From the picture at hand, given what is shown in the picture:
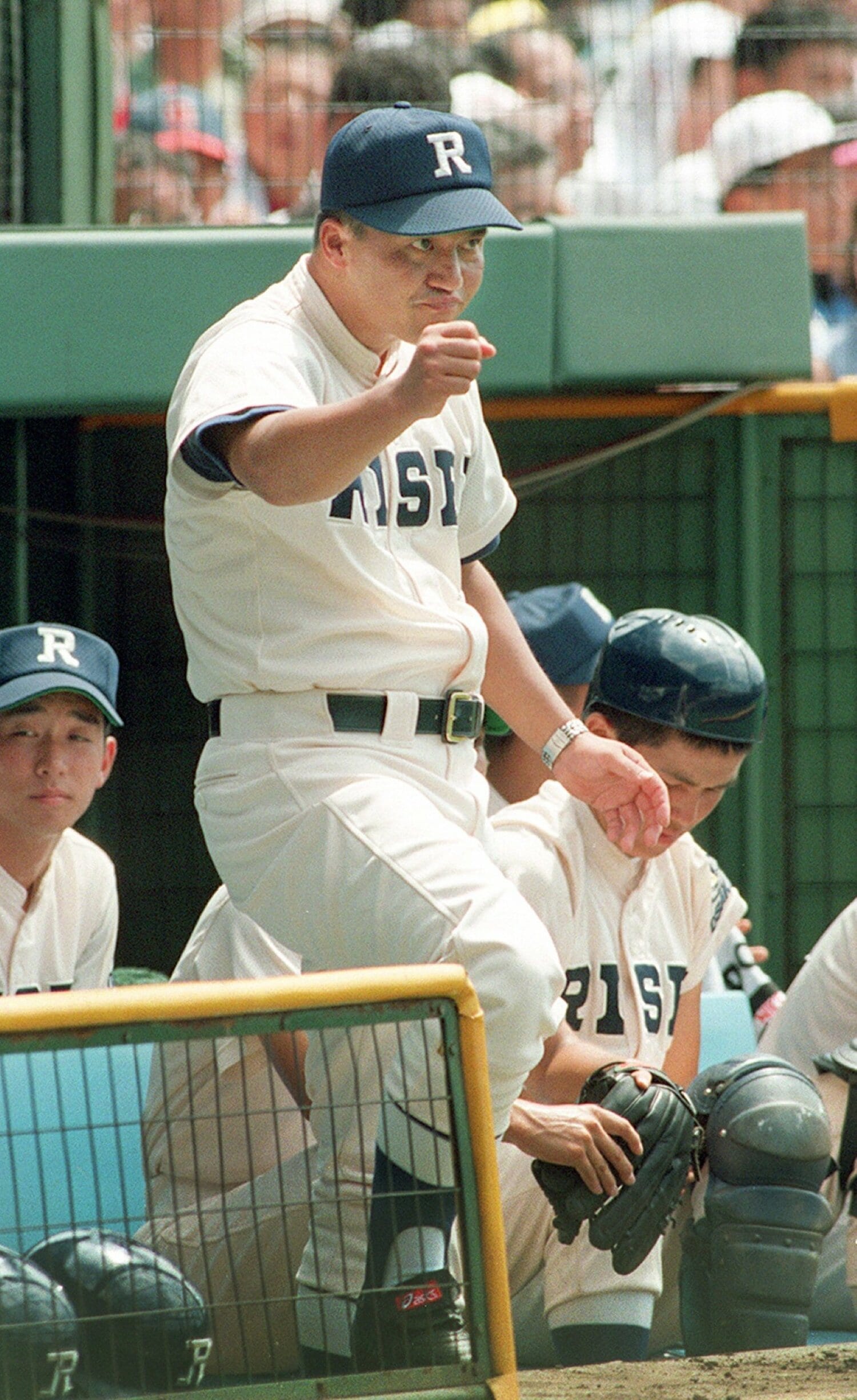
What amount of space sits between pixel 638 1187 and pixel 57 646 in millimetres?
1632

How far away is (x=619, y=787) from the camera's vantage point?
8.49 feet

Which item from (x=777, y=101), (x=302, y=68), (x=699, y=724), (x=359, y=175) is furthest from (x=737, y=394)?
(x=359, y=175)

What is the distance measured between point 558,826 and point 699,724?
0.27 meters

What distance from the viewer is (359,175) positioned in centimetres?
238

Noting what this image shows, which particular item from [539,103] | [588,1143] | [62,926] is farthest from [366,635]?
[539,103]

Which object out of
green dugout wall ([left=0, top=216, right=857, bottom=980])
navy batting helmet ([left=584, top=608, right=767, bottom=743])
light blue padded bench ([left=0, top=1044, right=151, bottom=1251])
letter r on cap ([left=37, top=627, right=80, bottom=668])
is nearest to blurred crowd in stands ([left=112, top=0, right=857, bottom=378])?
green dugout wall ([left=0, top=216, right=857, bottom=980])

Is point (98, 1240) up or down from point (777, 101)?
down

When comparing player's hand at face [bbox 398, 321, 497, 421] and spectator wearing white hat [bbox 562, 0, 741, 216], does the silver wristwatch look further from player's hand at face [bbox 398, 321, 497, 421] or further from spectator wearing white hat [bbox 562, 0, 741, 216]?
spectator wearing white hat [bbox 562, 0, 741, 216]

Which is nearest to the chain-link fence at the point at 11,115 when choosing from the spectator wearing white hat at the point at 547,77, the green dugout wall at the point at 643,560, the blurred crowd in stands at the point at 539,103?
the blurred crowd in stands at the point at 539,103

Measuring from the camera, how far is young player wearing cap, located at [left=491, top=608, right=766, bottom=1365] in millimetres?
2811

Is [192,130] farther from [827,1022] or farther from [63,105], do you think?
[827,1022]

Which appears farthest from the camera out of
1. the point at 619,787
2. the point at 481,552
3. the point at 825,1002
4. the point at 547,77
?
the point at 547,77

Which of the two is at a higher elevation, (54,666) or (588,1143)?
(54,666)

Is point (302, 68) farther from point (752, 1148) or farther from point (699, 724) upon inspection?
point (752, 1148)
